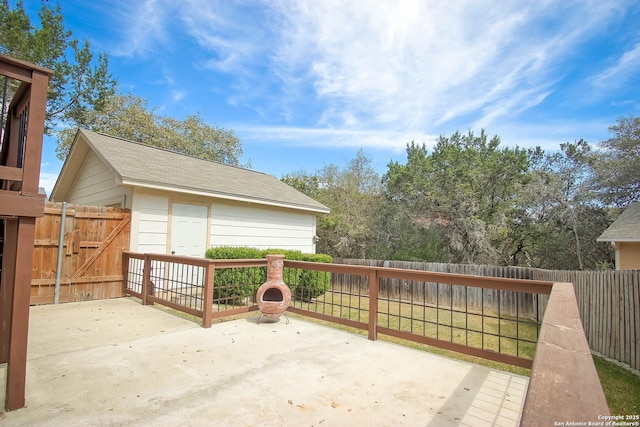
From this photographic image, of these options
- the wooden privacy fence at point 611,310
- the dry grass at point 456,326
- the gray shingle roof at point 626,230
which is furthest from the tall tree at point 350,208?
the wooden privacy fence at point 611,310

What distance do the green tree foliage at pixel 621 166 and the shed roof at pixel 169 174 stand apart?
1203 cm

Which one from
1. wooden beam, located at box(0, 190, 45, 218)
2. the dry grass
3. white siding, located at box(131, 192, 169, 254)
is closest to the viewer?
wooden beam, located at box(0, 190, 45, 218)

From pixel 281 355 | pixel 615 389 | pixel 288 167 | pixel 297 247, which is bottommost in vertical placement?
pixel 615 389

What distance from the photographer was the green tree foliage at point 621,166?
12.9m

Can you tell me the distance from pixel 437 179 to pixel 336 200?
218 inches

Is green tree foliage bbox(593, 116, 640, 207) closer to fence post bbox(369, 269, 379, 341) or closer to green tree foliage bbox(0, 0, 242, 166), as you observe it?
fence post bbox(369, 269, 379, 341)

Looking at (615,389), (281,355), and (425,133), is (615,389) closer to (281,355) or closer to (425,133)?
(281,355)

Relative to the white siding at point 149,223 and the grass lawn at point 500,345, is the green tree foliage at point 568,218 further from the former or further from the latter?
the white siding at point 149,223

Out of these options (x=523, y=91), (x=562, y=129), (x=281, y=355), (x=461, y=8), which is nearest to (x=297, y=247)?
(x=281, y=355)

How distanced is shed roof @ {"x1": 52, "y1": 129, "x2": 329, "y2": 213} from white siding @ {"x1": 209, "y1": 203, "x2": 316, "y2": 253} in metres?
0.41

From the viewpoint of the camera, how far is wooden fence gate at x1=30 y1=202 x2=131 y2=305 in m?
5.99

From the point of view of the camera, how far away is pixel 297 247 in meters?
10.9

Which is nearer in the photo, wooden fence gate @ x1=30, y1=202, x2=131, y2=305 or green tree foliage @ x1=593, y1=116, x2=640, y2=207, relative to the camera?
wooden fence gate @ x1=30, y1=202, x2=131, y2=305

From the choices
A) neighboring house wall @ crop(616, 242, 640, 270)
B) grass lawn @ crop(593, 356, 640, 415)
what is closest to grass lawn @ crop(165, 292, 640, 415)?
grass lawn @ crop(593, 356, 640, 415)
